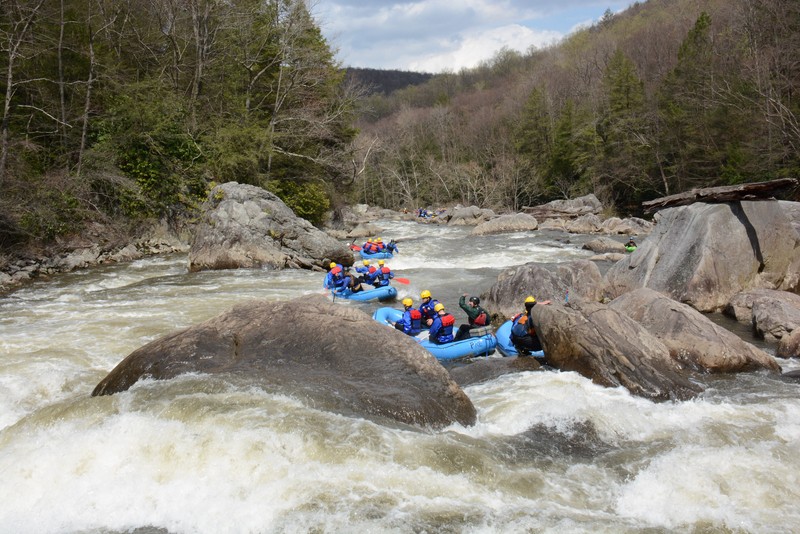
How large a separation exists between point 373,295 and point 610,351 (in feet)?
22.3

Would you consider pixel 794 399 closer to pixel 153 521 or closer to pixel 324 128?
pixel 153 521

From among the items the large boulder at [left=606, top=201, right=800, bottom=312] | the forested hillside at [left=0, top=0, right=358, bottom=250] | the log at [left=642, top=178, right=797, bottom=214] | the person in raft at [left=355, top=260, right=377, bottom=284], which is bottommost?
the person in raft at [left=355, top=260, right=377, bottom=284]

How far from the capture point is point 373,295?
1310 centimetres

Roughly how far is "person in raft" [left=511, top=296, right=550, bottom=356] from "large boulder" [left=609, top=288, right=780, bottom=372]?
180 centimetres

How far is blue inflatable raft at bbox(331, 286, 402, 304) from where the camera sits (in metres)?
13.0

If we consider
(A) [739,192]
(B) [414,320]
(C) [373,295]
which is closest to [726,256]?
(A) [739,192]

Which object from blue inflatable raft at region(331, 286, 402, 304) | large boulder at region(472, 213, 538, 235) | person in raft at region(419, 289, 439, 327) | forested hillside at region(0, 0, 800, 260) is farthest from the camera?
large boulder at region(472, 213, 538, 235)

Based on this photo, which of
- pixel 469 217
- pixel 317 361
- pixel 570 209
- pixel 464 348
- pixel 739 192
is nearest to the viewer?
pixel 317 361

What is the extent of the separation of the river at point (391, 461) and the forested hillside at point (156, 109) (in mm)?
12537

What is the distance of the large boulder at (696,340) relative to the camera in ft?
25.3

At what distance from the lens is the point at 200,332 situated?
7.20m

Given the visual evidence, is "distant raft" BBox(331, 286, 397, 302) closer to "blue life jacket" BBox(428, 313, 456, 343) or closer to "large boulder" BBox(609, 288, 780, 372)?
"blue life jacket" BBox(428, 313, 456, 343)

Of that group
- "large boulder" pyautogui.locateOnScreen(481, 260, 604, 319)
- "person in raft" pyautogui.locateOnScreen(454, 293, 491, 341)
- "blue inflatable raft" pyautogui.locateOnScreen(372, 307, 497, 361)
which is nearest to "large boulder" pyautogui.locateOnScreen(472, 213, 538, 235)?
"large boulder" pyautogui.locateOnScreen(481, 260, 604, 319)

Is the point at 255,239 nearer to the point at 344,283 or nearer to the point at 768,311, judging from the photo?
the point at 344,283
